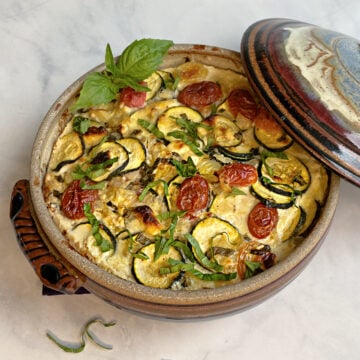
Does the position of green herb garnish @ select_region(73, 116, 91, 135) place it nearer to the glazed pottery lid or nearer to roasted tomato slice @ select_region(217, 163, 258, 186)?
roasted tomato slice @ select_region(217, 163, 258, 186)

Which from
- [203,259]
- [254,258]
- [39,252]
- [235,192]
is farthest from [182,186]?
[39,252]

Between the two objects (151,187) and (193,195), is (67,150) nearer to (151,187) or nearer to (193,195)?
(151,187)

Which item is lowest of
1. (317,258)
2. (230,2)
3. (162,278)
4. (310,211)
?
(317,258)

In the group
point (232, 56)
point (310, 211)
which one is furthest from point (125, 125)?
point (310, 211)

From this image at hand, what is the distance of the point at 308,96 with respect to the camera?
10.8ft

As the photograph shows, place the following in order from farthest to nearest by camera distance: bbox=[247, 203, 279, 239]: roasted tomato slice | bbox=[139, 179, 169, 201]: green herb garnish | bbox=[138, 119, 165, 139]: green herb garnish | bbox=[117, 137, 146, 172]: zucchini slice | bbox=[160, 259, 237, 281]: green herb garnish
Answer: bbox=[138, 119, 165, 139]: green herb garnish < bbox=[117, 137, 146, 172]: zucchini slice < bbox=[139, 179, 169, 201]: green herb garnish < bbox=[247, 203, 279, 239]: roasted tomato slice < bbox=[160, 259, 237, 281]: green herb garnish

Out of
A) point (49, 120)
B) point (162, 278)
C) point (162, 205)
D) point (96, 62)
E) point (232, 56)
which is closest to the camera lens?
point (162, 278)

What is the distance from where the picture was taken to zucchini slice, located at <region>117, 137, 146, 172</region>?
348cm

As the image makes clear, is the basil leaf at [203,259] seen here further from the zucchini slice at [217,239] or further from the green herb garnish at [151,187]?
the green herb garnish at [151,187]

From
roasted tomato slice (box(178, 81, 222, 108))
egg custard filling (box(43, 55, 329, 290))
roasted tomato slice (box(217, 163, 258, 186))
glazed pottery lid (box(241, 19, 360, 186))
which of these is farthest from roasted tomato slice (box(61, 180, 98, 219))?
glazed pottery lid (box(241, 19, 360, 186))

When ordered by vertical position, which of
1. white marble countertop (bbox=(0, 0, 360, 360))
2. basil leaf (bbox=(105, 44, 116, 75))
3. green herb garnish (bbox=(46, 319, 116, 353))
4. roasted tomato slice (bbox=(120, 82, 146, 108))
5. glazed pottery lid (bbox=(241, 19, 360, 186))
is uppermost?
glazed pottery lid (bbox=(241, 19, 360, 186))

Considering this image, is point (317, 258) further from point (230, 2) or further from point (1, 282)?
point (230, 2)

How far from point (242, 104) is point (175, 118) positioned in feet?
1.41

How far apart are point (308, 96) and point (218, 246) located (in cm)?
94
